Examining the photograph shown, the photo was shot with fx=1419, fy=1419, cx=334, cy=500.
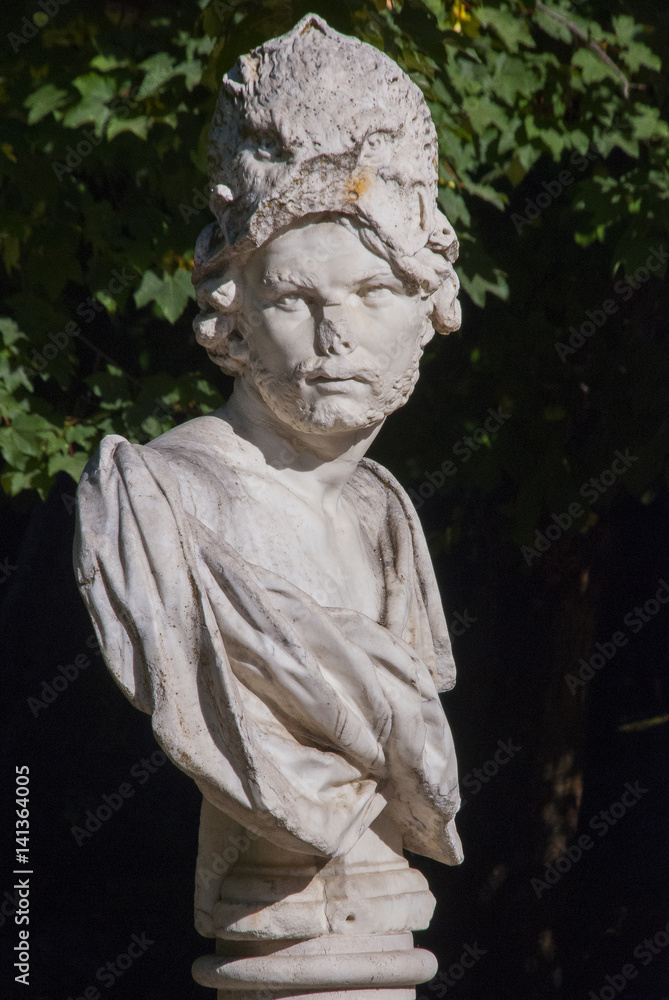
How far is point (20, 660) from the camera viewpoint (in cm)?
636

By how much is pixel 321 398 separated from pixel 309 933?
121cm

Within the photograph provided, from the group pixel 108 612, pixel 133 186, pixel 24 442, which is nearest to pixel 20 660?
pixel 24 442

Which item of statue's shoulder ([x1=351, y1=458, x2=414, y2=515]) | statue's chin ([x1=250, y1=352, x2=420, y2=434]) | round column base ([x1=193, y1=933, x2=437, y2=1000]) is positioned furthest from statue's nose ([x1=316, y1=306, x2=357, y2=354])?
round column base ([x1=193, y1=933, x2=437, y2=1000])

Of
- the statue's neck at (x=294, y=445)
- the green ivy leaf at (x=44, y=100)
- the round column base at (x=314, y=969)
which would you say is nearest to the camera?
the round column base at (x=314, y=969)

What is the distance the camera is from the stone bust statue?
2.99 metres

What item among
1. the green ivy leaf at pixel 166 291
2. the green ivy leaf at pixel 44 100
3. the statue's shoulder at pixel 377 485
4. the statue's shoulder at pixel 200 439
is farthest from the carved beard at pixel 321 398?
the green ivy leaf at pixel 44 100

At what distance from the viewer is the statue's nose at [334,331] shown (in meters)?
3.21

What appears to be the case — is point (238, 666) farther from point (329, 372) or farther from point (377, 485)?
point (377, 485)

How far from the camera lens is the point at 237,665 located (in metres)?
3.05

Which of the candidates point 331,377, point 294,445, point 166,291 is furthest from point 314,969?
point 166,291

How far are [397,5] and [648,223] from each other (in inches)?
48.0

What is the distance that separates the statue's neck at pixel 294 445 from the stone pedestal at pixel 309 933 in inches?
34.2

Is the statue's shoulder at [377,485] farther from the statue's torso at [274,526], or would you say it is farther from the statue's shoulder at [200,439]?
the statue's shoulder at [200,439]

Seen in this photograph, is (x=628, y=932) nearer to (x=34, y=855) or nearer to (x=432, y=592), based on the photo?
(x=34, y=855)
